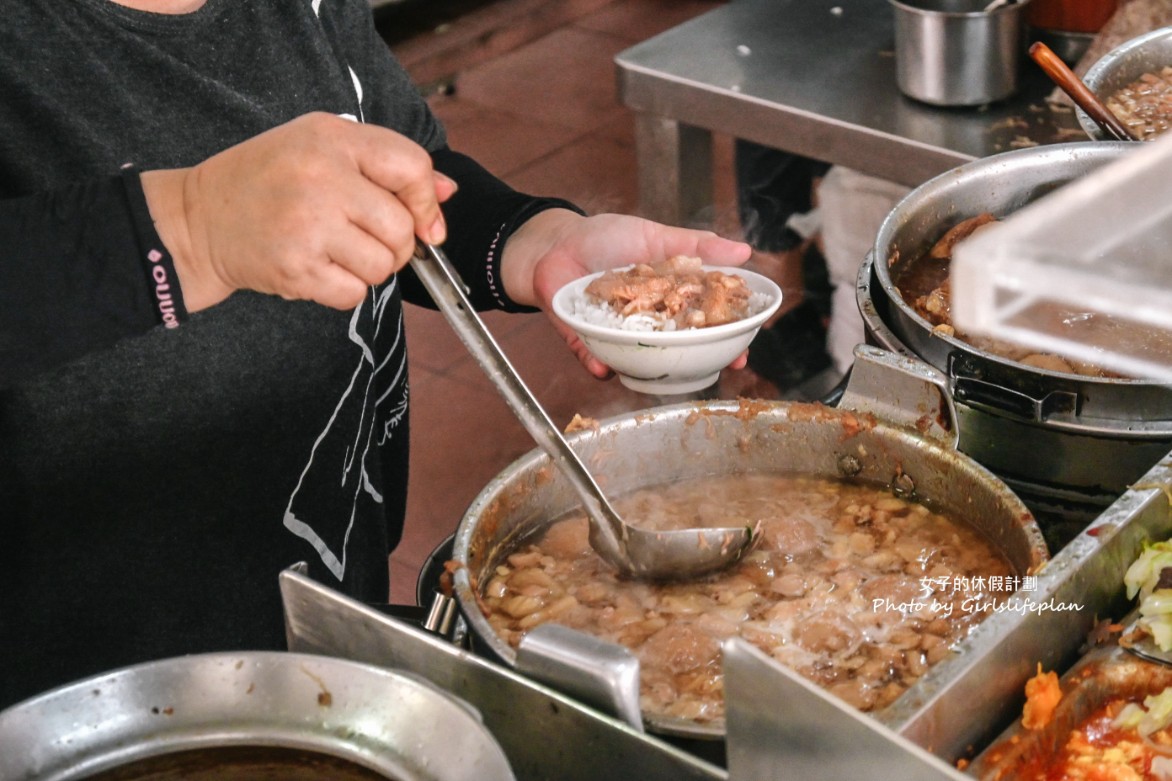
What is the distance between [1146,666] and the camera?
120 centimetres

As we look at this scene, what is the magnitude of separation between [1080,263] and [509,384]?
78 cm

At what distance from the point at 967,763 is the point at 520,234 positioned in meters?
1.08

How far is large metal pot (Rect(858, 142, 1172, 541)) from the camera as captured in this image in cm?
145

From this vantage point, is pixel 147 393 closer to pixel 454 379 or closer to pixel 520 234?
pixel 520 234

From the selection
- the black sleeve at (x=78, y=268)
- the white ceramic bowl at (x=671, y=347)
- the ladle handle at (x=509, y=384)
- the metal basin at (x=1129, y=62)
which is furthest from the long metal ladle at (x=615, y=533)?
the metal basin at (x=1129, y=62)

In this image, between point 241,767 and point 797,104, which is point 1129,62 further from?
point 241,767

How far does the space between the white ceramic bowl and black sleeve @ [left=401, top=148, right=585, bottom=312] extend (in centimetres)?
30

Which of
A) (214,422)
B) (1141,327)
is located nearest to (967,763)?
(1141,327)

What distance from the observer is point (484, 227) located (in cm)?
195

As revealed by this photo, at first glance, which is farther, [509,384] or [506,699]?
[509,384]

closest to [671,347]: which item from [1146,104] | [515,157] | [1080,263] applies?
[1080,263]

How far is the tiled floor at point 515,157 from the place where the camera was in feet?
12.4

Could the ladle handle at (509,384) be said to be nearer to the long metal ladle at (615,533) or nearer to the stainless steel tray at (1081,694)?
the long metal ladle at (615,533)

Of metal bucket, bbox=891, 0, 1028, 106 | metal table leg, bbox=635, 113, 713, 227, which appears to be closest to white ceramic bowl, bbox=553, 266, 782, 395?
metal bucket, bbox=891, 0, 1028, 106
